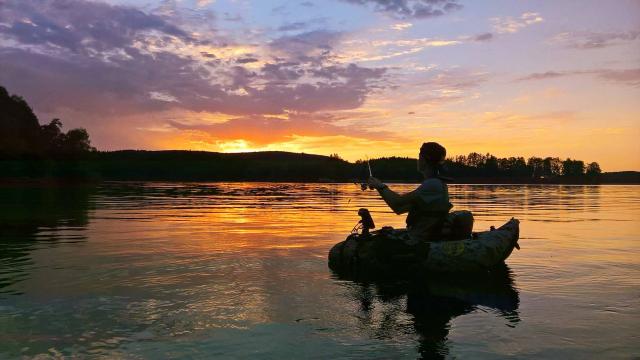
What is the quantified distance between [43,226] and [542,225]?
72.1ft

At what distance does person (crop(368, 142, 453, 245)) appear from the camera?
10.6m

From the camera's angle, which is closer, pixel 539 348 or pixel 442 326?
pixel 539 348

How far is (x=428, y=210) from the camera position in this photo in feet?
36.1

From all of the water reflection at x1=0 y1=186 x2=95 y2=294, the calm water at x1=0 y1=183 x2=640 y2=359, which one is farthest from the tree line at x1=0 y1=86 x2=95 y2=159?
the calm water at x1=0 y1=183 x2=640 y2=359

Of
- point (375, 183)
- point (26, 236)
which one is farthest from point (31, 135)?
point (375, 183)

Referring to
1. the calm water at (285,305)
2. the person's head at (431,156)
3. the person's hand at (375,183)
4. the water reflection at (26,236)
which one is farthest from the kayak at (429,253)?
the water reflection at (26,236)

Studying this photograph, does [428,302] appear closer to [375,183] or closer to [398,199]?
[398,199]

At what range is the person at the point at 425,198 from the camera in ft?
34.7

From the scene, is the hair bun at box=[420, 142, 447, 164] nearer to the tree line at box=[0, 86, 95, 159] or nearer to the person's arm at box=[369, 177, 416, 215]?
the person's arm at box=[369, 177, 416, 215]

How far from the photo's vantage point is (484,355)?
6324mm

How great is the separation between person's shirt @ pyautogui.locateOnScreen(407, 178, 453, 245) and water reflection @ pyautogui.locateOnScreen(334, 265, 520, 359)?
0.99 meters

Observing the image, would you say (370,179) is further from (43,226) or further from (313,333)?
(43,226)

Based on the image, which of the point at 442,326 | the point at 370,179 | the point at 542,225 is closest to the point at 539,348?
the point at 442,326

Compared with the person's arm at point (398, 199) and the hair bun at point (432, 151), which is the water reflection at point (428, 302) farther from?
the hair bun at point (432, 151)
